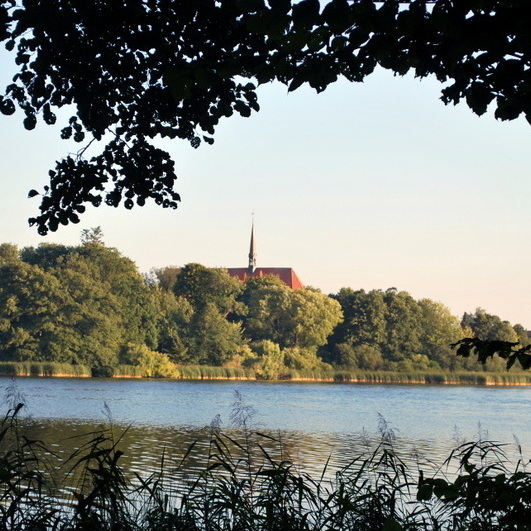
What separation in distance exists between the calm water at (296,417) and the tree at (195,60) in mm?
2924

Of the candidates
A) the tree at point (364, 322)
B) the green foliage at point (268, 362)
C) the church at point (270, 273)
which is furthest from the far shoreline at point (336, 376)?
the church at point (270, 273)

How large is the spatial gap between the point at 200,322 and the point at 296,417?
36205mm

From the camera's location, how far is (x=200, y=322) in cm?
6175

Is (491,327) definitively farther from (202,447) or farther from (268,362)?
(202,447)

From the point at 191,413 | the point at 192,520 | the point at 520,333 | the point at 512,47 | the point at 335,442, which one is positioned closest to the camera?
the point at 512,47

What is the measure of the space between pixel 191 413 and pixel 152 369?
96.3 feet

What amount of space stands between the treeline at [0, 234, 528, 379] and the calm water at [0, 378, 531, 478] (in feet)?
44.6

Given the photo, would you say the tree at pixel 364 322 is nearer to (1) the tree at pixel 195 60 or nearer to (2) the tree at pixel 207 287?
(2) the tree at pixel 207 287

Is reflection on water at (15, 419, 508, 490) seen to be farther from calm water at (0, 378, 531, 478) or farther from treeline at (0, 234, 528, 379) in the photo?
treeline at (0, 234, 528, 379)

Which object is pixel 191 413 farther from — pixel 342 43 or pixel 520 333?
pixel 520 333

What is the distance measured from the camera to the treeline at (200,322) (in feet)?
178

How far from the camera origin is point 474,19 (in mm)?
2355

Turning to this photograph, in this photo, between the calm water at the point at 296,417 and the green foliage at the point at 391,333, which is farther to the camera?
the green foliage at the point at 391,333

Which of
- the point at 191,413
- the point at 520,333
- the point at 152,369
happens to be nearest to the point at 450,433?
the point at 191,413
